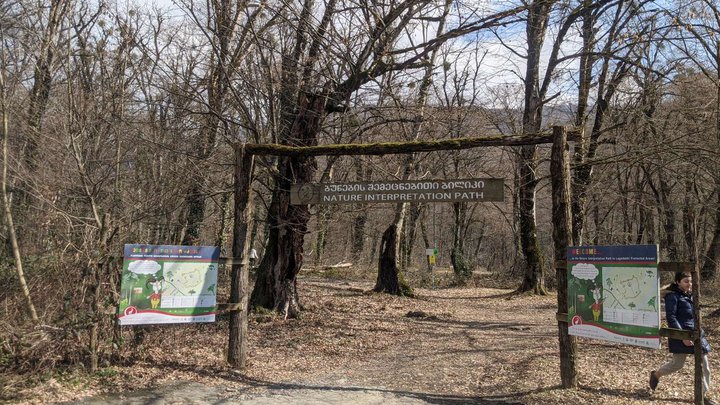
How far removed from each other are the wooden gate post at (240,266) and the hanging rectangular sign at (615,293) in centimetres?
465

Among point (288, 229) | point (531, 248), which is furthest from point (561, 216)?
point (531, 248)

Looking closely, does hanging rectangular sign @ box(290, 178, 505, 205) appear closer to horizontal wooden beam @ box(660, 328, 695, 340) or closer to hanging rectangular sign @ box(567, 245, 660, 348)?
hanging rectangular sign @ box(567, 245, 660, 348)

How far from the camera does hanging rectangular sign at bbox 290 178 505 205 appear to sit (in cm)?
765

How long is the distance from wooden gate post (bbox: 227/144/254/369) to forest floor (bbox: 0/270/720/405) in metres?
0.35

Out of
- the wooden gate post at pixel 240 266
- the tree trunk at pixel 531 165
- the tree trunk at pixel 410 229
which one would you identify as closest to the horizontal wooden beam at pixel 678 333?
the wooden gate post at pixel 240 266

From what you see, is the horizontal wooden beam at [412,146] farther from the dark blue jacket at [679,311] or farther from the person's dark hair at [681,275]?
the dark blue jacket at [679,311]

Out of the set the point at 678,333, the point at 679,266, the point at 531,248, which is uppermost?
the point at 531,248

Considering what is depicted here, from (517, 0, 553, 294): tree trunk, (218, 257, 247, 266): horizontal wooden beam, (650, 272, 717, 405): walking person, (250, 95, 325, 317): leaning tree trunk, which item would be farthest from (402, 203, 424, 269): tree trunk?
(650, 272, 717, 405): walking person

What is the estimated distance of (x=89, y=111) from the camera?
39.9 feet

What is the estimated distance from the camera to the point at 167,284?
25.3 feet

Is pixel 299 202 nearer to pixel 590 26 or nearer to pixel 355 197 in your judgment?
pixel 355 197

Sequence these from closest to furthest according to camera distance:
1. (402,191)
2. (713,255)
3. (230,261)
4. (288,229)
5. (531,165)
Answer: (402,191)
(230,261)
(288,229)
(713,255)
(531,165)

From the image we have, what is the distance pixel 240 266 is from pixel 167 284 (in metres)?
1.08

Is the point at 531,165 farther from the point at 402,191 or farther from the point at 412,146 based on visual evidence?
the point at 402,191
